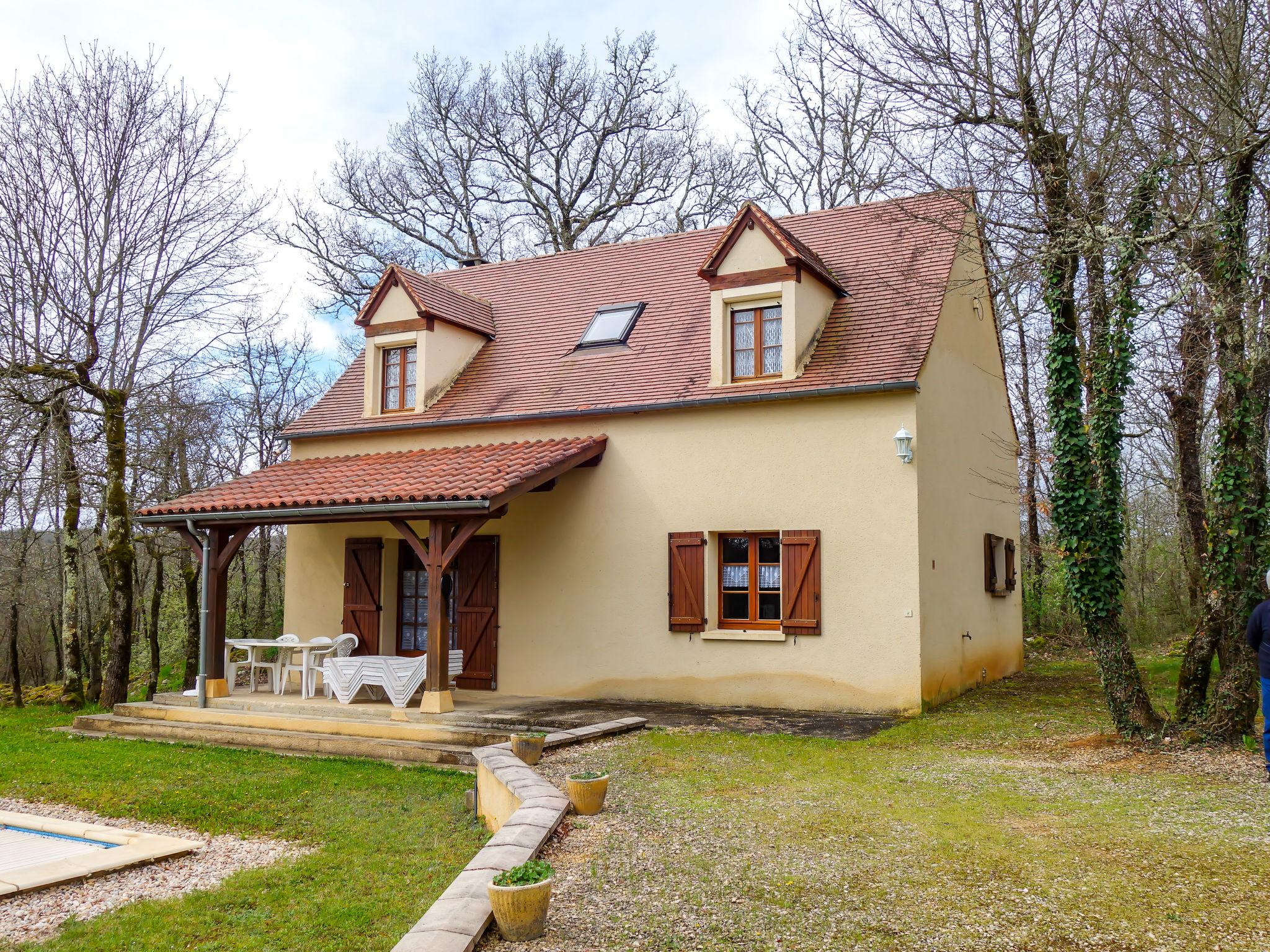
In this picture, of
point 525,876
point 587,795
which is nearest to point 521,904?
point 525,876

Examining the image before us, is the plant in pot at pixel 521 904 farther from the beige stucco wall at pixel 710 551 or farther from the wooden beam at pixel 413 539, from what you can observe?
the beige stucco wall at pixel 710 551

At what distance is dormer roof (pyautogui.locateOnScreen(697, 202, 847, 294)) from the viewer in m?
12.0

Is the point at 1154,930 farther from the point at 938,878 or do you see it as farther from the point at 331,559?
the point at 331,559

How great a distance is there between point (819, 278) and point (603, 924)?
9.57 m

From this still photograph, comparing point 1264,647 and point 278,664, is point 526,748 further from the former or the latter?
point 278,664

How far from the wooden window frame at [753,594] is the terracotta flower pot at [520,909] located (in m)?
7.66

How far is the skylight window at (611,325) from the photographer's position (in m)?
14.2

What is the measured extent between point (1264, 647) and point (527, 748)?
18.6 feet

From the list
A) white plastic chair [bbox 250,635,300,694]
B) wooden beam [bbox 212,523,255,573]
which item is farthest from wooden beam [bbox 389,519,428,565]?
wooden beam [bbox 212,523,255,573]

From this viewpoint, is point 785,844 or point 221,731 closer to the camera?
point 785,844

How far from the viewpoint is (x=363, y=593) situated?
14.1 m

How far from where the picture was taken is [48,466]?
604 inches

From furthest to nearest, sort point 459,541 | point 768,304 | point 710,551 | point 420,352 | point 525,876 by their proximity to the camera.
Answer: point 420,352 → point 768,304 → point 710,551 → point 459,541 → point 525,876

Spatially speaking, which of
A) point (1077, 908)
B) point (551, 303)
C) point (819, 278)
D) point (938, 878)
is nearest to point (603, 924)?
point (938, 878)
